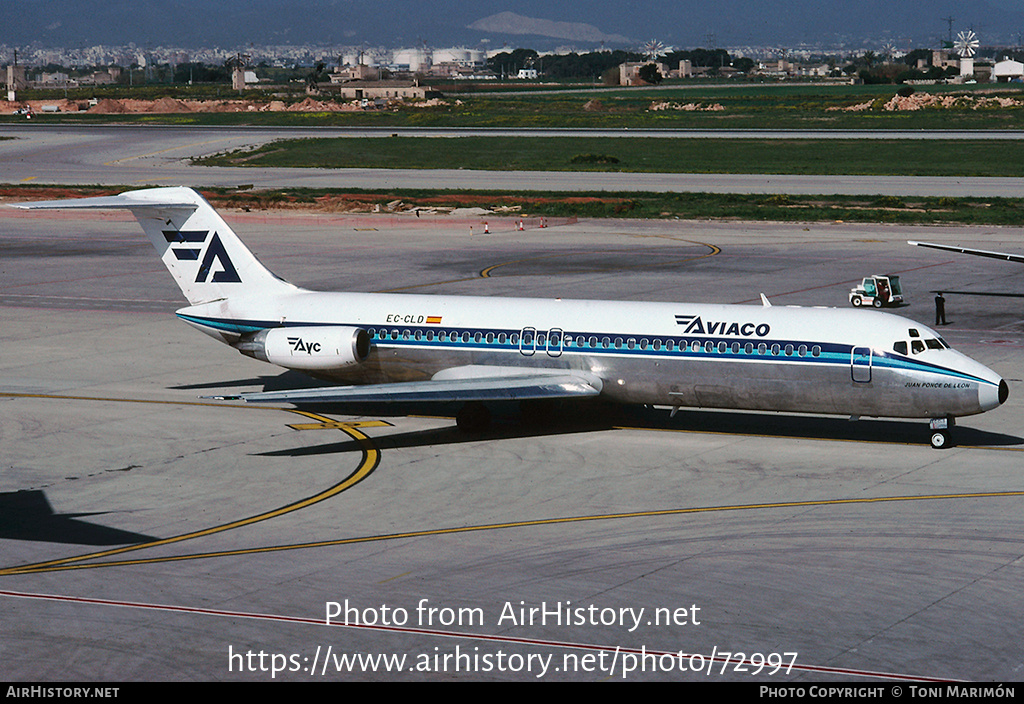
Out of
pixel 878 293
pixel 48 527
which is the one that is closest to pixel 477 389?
pixel 48 527

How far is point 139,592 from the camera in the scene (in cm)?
2041

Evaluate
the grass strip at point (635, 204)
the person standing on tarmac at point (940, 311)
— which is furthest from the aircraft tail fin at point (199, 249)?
the grass strip at point (635, 204)

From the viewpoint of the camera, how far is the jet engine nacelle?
3250cm

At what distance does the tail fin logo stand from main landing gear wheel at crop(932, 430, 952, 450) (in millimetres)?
17980

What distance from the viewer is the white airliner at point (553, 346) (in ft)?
96.6

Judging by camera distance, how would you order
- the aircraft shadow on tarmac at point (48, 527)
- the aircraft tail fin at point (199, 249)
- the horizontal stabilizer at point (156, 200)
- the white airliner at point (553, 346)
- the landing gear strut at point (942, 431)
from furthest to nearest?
the aircraft tail fin at point (199, 249) → the horizontal stabilizer at point (156, 200) → the landing gear strut at point (942, 431) → the white airliner at point (553, 346) → the aircraft shadow on tarmac at point (48, 527)

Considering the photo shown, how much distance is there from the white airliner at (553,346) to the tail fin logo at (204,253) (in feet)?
0.09

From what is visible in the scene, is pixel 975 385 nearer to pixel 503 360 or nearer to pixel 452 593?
pixel 503 360

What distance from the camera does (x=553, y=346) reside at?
3177cm

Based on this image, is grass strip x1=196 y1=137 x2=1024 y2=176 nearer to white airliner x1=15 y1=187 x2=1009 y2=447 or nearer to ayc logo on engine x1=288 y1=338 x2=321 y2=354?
white airliner x1=15 y1=187 x2=1009 y2=447

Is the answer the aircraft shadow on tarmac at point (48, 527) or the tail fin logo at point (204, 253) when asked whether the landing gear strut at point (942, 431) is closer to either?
the aircraft shadow on tarmac at point (48, 527)

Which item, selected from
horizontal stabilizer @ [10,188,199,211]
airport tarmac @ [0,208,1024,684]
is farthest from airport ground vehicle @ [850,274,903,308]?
horizontal stabilizer @ [10,188,199,211]

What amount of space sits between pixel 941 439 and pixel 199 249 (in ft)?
63.9
